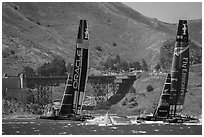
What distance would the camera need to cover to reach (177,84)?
324 ft

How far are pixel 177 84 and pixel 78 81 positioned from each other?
12.9 m

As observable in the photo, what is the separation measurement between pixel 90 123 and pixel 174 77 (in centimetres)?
1111

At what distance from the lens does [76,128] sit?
87.6 m


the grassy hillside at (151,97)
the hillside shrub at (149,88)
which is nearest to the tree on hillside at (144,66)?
the grassy hillside at (151,97)

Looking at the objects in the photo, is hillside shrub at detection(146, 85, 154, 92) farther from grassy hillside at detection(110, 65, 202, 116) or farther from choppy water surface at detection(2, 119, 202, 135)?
choppy water surface at detection(2, 119, 202, 135)

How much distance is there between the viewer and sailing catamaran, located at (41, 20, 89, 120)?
91.6 meters

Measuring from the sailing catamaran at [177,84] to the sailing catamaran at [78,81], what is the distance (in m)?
10.9

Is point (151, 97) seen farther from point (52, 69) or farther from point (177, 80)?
point (177, 80)

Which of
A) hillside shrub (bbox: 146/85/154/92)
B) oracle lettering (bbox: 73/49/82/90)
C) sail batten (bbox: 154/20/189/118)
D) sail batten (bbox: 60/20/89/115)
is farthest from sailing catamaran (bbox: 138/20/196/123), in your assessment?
hillside shrub (bbox: 146/85/154/92)

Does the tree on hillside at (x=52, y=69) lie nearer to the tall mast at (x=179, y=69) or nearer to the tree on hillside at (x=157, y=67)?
the tree on hillside at (x=157, y=67)

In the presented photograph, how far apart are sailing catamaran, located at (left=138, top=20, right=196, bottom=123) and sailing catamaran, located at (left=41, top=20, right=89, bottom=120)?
10.9 metres

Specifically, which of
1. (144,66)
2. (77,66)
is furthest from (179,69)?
(144,66)

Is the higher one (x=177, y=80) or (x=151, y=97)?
(x=177, y=80)

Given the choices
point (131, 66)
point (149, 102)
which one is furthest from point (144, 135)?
point (131, 66)
